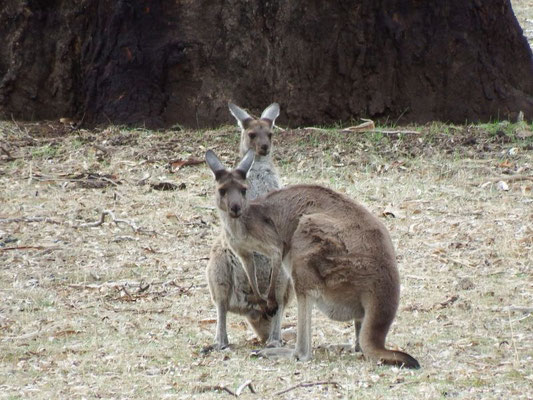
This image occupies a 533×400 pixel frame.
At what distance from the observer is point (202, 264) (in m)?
7.93

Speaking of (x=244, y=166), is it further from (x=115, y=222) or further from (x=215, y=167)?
(x=115, y=222)

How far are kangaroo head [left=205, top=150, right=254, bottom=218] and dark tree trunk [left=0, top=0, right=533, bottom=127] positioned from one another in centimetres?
552

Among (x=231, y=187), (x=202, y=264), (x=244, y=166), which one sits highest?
(x=244, y=166)

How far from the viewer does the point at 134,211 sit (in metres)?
9.25

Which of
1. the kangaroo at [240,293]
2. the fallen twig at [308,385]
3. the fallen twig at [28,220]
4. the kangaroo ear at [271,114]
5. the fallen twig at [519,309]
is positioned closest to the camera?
the fallen twig at [308,385]

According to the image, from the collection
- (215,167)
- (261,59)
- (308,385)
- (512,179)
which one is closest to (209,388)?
(308,385)

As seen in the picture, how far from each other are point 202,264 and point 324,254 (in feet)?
8.47

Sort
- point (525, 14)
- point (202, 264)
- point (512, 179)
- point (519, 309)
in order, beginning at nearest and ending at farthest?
point (519, 309) < point (202, 264) < point (512, 179) < point (525, 14)

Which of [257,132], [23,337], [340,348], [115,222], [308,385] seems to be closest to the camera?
[308,385]

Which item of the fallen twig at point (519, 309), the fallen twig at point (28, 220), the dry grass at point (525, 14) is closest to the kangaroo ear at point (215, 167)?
the fallen twig at point (519, 309)

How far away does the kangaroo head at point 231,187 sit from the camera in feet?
19.5

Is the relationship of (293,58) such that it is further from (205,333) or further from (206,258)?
(205,333)

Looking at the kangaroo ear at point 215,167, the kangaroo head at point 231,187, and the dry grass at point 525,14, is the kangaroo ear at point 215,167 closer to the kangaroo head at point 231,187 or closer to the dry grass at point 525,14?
the kangaroo head at point 231,187

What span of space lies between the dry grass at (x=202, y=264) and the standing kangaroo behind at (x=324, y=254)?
0.22m
